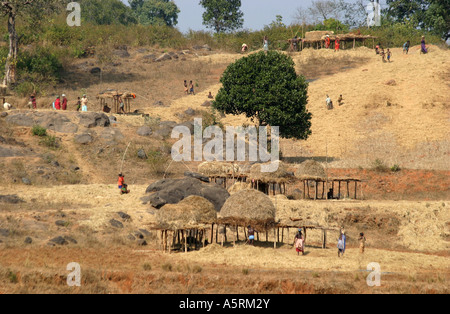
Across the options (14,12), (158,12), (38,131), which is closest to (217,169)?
(38,131)

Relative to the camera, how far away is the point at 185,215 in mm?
27672

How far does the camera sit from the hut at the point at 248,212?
28.0m

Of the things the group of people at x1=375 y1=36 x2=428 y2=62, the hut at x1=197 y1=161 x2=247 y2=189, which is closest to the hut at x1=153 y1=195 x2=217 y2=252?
the hut at x1=197 y1=161 x2=247 y2=189

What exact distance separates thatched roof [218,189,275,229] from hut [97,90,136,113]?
20.1 m

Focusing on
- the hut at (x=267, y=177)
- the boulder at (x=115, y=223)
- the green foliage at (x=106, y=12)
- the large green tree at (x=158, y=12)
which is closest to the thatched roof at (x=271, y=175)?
the hut at (x=267, y=177)

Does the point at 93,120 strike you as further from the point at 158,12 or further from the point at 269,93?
the point at 158,12

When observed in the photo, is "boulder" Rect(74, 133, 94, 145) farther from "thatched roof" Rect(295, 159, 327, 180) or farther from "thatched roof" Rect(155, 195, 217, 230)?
"thatched roof" Rect(155, 195, 217, 230)

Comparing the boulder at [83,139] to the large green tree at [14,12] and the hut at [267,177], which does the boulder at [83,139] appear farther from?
the large green tree at [14,12]

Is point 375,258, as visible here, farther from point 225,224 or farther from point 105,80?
point 105,80

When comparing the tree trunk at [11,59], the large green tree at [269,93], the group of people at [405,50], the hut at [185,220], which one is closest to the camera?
the hut at [185,220]

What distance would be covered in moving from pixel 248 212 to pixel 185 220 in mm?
2636

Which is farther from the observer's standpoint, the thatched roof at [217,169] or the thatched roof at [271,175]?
the thatched roof at [217,169]

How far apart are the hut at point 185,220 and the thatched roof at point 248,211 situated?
2.44ft

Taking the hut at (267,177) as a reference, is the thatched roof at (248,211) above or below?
below
